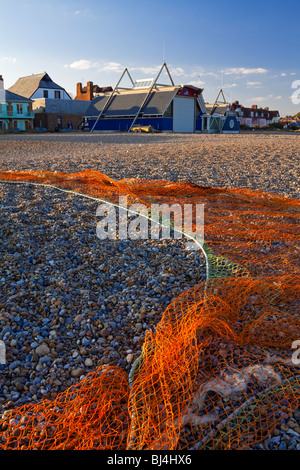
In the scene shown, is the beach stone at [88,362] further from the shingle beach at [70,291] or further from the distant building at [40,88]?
the distant building at [40,88]

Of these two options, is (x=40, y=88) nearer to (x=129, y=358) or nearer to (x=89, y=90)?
(x=89, y=90)

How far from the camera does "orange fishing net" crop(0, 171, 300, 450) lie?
7.52 feet

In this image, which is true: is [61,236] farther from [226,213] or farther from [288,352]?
[288,352]

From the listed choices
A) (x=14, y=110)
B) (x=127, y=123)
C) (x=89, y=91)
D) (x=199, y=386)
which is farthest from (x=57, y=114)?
(x=199, y=386)

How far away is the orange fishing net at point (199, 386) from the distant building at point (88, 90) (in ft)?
179

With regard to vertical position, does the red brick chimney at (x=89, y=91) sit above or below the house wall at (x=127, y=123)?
above

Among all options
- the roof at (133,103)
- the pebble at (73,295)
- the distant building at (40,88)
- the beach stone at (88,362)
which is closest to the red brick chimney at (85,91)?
the distant building at (40,88)

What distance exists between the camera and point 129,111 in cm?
3278

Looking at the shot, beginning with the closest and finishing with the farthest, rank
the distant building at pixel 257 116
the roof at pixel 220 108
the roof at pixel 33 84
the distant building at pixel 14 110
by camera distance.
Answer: the distant building at pixel 14 110
the roof at pixel 220 108
the roof at pixel 33 84
the distant building at pixel 257 116

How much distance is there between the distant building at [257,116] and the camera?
6788 cm

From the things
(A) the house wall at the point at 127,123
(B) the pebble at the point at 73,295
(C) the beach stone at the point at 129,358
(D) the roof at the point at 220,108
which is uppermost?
(D) the roof at the point at 220,108

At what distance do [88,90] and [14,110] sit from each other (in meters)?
17.1

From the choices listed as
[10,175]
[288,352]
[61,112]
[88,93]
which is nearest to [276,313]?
[288,352]

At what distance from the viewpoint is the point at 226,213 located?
6.30 meters
